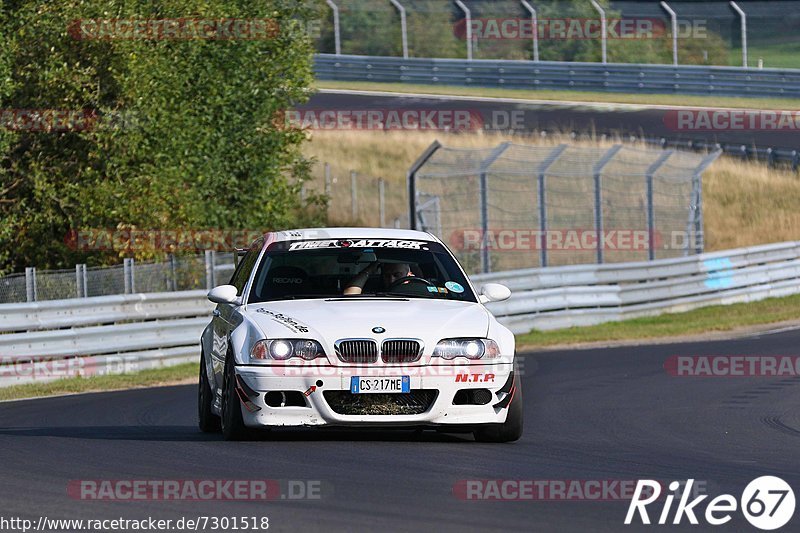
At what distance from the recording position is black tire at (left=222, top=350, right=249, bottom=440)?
404 inches

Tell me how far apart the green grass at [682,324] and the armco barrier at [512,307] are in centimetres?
32

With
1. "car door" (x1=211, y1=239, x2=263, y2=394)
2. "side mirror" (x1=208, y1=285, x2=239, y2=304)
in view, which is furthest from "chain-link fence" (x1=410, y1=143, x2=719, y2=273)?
"side mirror" (x1=208, y1=285, x2=239, y2=304)

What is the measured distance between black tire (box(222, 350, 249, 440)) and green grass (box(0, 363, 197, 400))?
23.6 feet

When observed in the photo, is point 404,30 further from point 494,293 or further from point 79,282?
point 494,293

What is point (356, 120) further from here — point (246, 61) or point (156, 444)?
point (156, 444)

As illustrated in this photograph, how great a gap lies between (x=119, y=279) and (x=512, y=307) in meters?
6.60

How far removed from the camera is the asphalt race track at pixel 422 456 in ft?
24.3

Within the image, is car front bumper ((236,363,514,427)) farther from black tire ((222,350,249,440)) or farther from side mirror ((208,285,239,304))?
side mirror ((208,285,239,304))

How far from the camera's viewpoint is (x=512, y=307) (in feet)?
81.1

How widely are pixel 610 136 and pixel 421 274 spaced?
97.7 ft

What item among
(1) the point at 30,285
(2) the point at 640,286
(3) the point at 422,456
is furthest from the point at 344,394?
(2) the point at 640,286

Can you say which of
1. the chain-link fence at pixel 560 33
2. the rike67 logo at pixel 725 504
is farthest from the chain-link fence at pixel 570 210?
the rike67 logo at pixel 725 504

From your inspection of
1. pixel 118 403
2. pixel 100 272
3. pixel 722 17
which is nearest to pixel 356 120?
pixel 722 17

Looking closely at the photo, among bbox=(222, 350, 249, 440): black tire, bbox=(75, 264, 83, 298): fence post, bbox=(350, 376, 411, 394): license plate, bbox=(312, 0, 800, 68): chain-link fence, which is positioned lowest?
bbox=(75, 264, 83, 298): fence post
